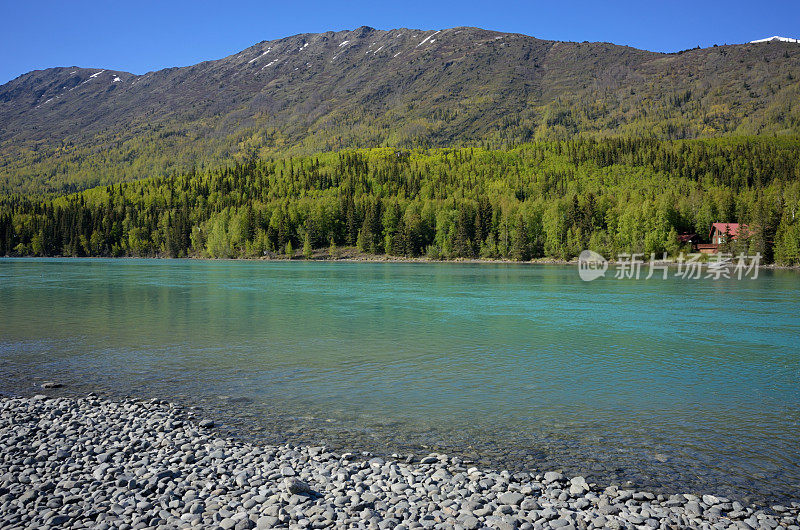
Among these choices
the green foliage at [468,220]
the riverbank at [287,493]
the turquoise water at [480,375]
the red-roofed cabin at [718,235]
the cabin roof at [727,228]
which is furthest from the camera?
the green foliage at [468,220]

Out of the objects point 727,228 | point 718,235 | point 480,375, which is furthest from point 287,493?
point 718,235

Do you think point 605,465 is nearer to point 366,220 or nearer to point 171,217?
point 366,220

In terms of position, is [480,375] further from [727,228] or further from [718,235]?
[718,235]

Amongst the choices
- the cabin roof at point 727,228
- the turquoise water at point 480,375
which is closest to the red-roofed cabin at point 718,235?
the cabin roof at point 727,228

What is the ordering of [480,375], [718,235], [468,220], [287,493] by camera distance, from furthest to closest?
[468,220], [718,235], [480,375], [287,493]

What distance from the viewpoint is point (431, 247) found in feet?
473

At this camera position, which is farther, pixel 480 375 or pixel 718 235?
pixel 718 235

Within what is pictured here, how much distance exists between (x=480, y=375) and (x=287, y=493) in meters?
10.6

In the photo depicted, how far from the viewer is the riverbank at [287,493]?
804 centimetres

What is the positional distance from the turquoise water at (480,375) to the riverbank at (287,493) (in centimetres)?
100

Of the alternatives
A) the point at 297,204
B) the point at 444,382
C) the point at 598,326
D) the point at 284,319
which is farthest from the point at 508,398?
the point at 297,204

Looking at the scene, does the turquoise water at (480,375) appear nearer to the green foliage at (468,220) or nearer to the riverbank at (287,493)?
the riverbank at (287,493)

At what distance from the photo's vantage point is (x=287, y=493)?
8875 mm

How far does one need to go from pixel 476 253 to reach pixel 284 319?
369 feet
